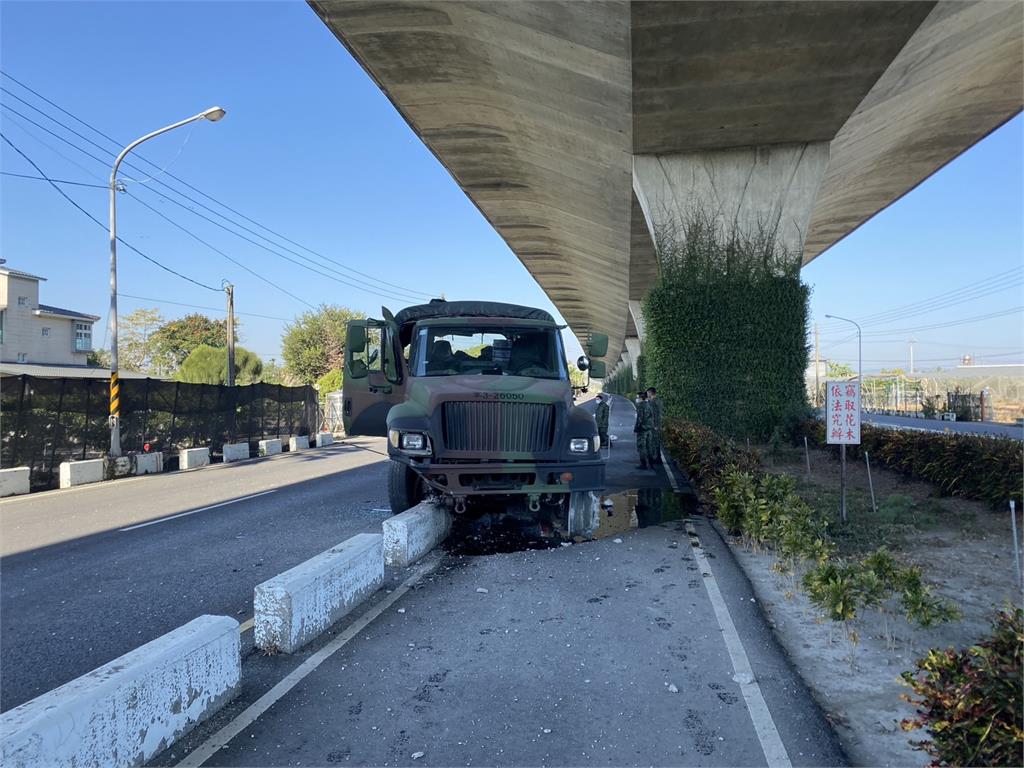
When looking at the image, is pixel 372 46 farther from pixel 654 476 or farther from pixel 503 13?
pixel 654 476

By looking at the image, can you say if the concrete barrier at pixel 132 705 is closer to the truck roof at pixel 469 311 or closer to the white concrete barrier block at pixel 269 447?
the truck roof at pixel 469 311

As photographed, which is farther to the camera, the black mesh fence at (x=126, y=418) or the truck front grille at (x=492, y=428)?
the black mesh fence at (x=126, y=418)

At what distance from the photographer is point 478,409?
7.33 metres

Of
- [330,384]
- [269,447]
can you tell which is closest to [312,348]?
[330,384]

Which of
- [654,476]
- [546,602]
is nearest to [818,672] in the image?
[546,602]

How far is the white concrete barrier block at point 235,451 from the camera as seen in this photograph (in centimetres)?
1992

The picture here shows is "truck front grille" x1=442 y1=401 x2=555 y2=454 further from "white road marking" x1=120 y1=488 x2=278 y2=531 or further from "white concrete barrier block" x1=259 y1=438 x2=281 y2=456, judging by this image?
"white concrete barrier block" x1=259 y1=438 x2=281 y2=456

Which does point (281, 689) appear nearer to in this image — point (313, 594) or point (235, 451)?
point (313, 594)

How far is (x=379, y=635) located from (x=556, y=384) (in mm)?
4002

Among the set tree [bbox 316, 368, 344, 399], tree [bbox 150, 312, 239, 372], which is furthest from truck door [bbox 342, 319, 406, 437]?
tree [bbox 150, 312, 239, 372]

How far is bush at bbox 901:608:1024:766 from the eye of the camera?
2.55 m

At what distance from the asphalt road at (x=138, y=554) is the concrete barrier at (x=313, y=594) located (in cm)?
118

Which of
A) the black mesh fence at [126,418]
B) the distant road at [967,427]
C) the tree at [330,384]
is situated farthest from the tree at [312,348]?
the distant road at [967,427]

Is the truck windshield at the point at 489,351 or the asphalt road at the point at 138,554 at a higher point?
the truck windshield at the point at 489,351
